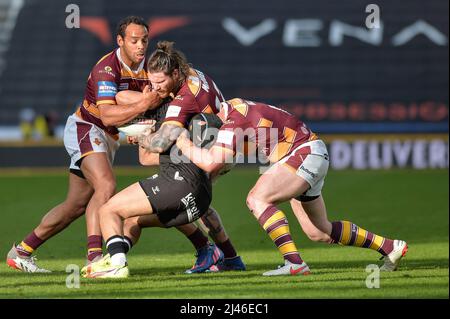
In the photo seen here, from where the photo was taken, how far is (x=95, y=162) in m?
8.56

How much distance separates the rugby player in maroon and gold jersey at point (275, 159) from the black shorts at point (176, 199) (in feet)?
0.74

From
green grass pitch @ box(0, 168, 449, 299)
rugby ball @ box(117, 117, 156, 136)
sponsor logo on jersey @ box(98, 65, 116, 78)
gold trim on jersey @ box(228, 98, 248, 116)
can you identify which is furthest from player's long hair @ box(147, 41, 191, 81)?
green grass pitch @ box(0, 168, 449, 299)

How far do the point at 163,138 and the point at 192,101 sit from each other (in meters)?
0.41

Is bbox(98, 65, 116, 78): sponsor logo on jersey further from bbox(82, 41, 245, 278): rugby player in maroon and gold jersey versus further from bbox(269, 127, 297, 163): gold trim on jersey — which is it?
bbox(269, 127, 297, 163): gold trim on jersey

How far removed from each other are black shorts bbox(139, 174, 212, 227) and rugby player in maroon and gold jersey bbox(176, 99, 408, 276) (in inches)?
8.8

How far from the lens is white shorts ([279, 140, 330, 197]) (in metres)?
7.67

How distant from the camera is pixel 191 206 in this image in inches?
297

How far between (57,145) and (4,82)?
16.6 ft

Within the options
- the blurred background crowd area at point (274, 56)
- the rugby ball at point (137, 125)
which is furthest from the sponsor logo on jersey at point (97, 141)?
the blurred background crowd area at point (274, 56)

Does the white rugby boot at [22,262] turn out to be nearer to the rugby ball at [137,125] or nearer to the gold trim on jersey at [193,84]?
the rugby ball at [137,125]

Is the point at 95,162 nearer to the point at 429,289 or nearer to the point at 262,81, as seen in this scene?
the point at 429,289

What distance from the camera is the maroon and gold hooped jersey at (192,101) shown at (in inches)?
302

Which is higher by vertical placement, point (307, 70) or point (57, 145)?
point (307, 70)
